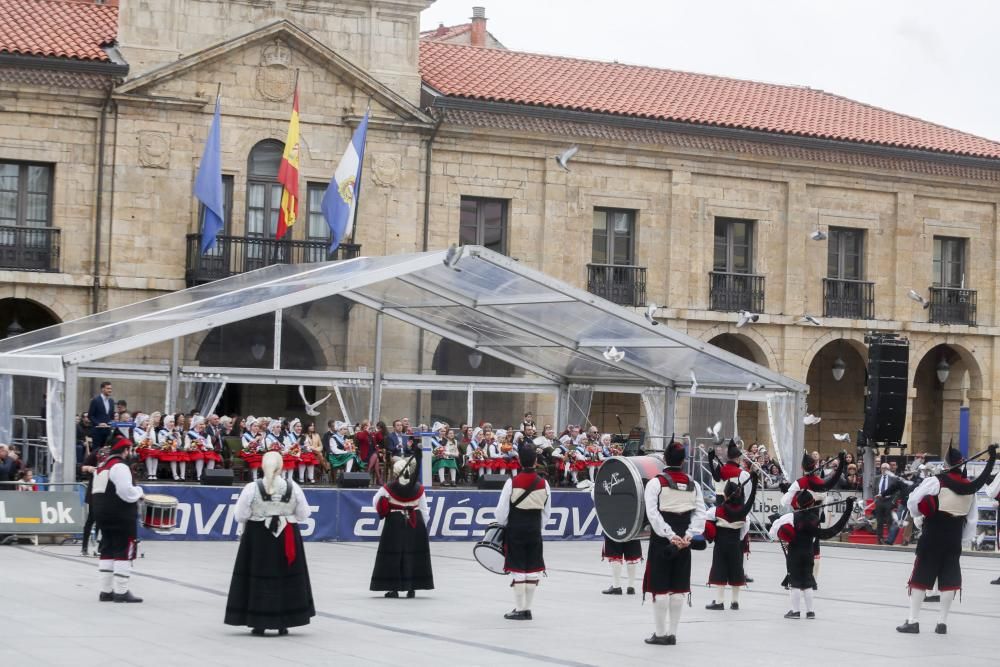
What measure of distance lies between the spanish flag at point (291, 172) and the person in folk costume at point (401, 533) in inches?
647

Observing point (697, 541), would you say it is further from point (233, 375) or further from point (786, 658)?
point (233, 375)

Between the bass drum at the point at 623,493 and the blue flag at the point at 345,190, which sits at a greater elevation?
the blue flag at the point at 345,190

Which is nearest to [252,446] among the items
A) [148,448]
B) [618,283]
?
[148,448]

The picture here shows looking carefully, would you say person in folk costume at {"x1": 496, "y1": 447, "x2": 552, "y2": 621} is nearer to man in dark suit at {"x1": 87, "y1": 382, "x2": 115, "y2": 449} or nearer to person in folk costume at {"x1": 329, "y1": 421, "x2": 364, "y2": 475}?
man in dark suit at {"x1": 87, "y1": 382, "x2": 115, "y2": 449}

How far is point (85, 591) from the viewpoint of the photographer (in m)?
16.3

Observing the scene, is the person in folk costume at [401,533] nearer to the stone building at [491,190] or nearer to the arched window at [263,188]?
the stone building at [491,190]

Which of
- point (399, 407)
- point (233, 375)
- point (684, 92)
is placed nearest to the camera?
point (233, 375)

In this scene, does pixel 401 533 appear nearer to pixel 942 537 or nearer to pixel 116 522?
pixel 116 522

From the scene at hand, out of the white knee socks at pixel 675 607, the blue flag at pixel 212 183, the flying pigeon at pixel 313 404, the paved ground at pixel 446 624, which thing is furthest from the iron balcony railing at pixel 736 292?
the white knee socks at pixel 675 607

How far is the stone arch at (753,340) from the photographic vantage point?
38625 mm

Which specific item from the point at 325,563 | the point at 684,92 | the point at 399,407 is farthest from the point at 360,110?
the point at 325,563

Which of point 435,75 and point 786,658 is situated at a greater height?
point 435,75

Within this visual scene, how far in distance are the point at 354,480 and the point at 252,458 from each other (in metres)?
2.25

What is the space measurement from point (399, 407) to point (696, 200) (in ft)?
35.3
